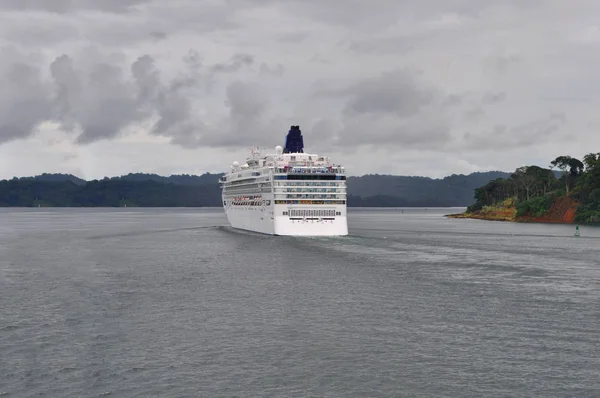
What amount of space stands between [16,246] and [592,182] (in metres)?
162

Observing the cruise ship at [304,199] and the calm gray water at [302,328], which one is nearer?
the calm gray water at [302,328]

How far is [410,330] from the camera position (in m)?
41.2

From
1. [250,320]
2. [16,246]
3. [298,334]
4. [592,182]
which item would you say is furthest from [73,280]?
[592,182]

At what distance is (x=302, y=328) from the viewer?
42.2m

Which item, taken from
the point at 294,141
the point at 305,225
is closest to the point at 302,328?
the point at 305,225

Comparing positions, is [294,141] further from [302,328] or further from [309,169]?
[302,328]

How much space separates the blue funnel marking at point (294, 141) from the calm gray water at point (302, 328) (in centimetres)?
6322

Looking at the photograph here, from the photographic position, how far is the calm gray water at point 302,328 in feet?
102

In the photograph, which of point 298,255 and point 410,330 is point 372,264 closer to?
point 298,255

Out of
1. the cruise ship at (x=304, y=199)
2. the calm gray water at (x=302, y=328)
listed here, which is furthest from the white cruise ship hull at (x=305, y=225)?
the calm gray water at (x=302, y=328)

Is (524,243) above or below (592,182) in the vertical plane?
below

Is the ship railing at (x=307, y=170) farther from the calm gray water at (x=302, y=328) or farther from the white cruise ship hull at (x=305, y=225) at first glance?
the calm gray water at (x=302, y=328)

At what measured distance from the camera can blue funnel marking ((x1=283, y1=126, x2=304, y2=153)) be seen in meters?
141

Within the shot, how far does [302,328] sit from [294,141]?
332ft
